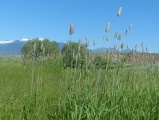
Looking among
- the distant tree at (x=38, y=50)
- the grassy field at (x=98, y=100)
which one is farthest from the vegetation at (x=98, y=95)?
the distant tree at (x=38, y=50)

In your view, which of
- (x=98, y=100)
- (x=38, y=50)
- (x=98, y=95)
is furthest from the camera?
(x=38, y=50)

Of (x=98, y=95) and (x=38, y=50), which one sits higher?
(x=38, y=50)

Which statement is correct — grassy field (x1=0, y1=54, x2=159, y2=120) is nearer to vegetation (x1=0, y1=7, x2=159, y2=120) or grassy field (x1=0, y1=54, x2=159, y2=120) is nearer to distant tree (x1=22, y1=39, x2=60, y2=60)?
vegetation (x1=0, y1=7, x2=159, y2=120)

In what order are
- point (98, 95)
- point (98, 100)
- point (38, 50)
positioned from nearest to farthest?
point (98, 100)
point (98, 95)
point (38, 50)

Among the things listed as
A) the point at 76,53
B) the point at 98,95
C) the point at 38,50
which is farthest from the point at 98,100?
the point at 38,50

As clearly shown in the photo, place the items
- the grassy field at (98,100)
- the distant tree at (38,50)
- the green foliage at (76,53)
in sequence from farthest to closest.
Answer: the distant tree at (38,50) → the green foliage at (76,53) → the grassy field at (98,100)

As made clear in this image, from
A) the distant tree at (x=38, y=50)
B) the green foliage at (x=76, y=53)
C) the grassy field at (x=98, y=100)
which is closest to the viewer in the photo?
the grassy field at (x=98, y=100)

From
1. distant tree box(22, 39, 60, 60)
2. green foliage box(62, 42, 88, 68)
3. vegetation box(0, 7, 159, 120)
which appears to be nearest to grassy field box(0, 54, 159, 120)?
vegetation box(0, 7, 159, 120)

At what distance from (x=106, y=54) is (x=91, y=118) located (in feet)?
3.69

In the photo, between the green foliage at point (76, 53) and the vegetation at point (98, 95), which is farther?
the green foliage at point (76, 53)

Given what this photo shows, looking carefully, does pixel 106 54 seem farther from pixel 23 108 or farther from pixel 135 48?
pixel 23 108

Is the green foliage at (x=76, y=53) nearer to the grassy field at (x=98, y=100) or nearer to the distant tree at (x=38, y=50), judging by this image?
the grassy field at (x=98, y=100)

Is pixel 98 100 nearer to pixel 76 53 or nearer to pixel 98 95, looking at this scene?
pixel 98 95

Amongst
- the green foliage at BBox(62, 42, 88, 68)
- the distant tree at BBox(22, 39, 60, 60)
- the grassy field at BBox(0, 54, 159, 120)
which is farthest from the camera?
the distant tree at BBox(22, 39, 60, 60)
